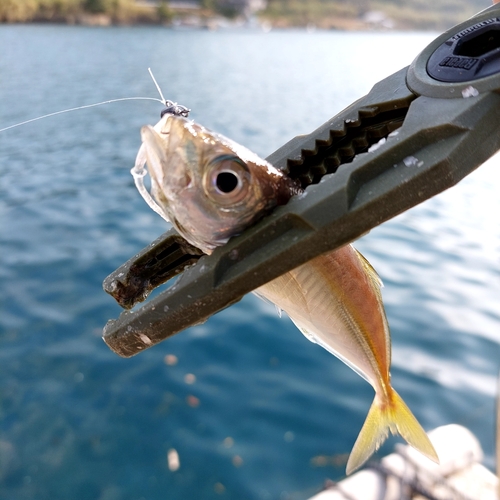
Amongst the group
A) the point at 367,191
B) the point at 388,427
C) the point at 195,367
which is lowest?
the point at 195,367

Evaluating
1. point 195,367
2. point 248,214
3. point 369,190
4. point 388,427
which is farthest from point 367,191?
point 195,367

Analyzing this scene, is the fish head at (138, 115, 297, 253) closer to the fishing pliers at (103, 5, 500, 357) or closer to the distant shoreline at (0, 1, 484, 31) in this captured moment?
the fishing pliers at (103, 5, 500, 357)

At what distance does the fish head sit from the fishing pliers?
58mm

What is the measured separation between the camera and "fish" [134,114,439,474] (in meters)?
1.43

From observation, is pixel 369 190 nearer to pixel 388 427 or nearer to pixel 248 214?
pixel 248 214

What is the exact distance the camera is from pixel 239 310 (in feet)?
22.3

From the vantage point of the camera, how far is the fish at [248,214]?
4.68 feet

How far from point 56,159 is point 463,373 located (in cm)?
1092

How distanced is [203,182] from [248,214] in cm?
15

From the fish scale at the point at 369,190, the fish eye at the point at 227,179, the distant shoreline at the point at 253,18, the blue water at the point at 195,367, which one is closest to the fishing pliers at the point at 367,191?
the fish scale at the point at 369,190

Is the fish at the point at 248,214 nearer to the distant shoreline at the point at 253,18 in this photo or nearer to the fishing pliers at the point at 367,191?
the fishing pliers at the point at 367,191

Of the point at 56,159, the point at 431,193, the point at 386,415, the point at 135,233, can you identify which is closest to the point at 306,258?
the point at 431,193

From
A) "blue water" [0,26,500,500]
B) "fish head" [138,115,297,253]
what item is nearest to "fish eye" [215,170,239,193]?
"fish head" [138,115,297,253]

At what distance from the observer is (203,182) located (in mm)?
1414
